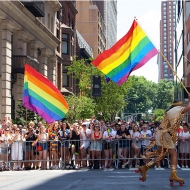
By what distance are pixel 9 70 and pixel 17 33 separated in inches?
151

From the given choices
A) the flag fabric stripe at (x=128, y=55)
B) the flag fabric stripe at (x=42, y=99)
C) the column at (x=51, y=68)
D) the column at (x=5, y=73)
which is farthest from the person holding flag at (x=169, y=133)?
the column at (x=51, y=68)

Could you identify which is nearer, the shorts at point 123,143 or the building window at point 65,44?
the shorts at point 123,143

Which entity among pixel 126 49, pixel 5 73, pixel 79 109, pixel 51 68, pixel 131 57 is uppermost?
pixel 51 68

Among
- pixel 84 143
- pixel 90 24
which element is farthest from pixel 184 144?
pixel 90 24

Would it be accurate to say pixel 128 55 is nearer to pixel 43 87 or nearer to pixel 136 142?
pixel 43 87

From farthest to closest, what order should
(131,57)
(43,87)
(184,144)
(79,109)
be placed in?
(79,109) → (184,144) → (43,87) → (131,57)

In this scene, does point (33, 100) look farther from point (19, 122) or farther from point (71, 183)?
Answer: point (19, 122)

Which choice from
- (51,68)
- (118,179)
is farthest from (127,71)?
(51,68)

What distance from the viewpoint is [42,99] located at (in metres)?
18.4

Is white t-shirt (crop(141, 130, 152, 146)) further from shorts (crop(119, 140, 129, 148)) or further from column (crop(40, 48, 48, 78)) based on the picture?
column (crop(40, 48, 48, 78))

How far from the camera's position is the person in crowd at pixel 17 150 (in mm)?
18766

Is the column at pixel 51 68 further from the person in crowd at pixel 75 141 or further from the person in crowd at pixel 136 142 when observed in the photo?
the person in crowd at pixel 136 142

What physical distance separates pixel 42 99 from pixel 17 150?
7.03ft

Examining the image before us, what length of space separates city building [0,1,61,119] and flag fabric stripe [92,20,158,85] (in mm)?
15258
